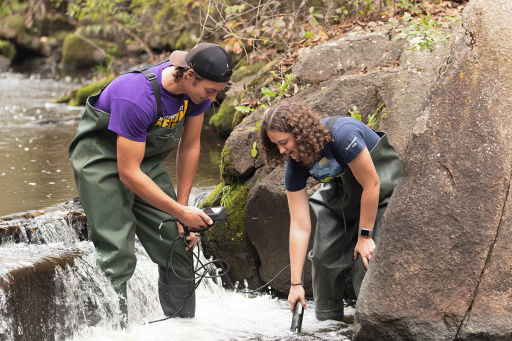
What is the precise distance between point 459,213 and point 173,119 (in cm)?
163

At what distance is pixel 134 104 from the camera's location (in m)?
2.86

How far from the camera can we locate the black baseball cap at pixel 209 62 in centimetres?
287

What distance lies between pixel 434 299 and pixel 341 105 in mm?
2018

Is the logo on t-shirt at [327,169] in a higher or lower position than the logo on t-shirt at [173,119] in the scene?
lower

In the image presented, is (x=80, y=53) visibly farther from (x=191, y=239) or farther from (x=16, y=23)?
(x=191, y=239)

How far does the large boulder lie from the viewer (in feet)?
8.92

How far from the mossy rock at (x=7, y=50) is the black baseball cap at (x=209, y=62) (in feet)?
70.6

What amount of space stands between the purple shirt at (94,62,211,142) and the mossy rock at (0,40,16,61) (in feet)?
69.8

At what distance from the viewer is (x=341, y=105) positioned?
439 cm

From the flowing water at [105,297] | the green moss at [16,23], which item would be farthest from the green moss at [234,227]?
the green moss at [16,23]

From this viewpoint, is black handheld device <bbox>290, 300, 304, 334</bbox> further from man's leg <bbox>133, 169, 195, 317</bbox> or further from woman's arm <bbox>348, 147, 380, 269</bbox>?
man's leg <bbox>133, 169, 195, 317</bbox>

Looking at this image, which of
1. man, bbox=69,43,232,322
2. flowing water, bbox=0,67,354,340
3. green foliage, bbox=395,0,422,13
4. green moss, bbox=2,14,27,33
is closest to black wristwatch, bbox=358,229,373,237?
flowing water, bbox=0,67,354,340

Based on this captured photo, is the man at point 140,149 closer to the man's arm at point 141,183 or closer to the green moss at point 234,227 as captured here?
the man's arm at point 141,183

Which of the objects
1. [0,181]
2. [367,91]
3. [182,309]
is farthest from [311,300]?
[0,181]
